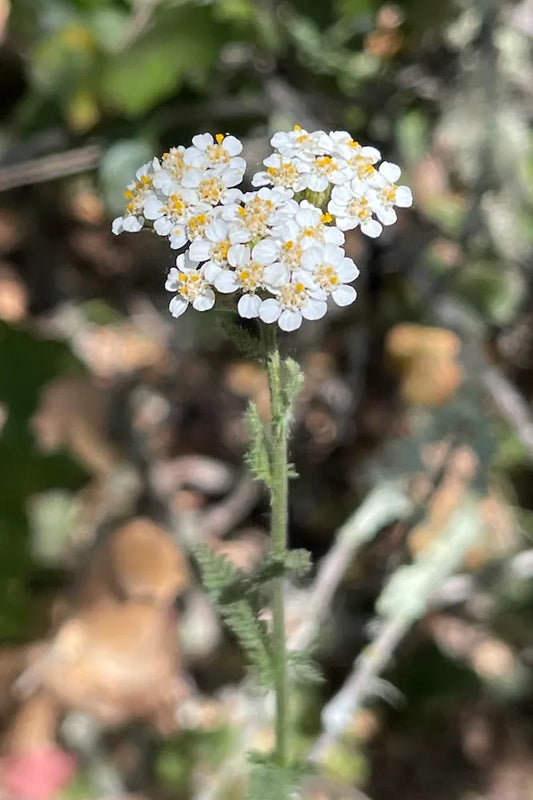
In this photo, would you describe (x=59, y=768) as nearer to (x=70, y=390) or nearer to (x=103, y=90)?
(x=70, y=390)

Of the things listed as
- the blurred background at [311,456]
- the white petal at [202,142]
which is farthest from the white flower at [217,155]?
the blurred background at [311,456]

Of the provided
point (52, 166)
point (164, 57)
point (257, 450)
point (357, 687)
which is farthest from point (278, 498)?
point (52, 166)

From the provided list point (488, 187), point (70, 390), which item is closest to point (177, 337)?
→ point (70, 390)

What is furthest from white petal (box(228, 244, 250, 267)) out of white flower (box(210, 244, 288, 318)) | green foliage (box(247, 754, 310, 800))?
green foliage (box(247, 754, 310, 800))

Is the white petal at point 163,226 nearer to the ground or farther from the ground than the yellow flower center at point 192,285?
farther from the ground

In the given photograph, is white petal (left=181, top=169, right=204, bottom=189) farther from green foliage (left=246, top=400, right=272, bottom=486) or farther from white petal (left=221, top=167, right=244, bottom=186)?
green foliage (left=246, top=400, right=272, bottom=486)

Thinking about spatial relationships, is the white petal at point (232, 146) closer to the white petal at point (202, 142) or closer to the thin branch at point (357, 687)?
the white petal at point (202, 142)
